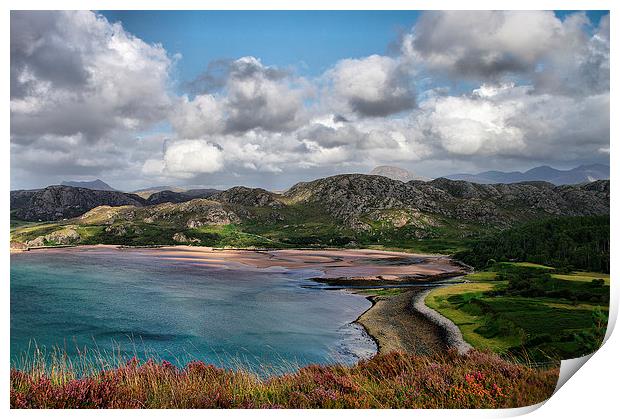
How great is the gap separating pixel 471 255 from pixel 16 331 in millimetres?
8020

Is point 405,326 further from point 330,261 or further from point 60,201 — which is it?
point 60,201

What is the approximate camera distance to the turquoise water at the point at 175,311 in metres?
5.48

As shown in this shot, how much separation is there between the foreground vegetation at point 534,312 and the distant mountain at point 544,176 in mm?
1728

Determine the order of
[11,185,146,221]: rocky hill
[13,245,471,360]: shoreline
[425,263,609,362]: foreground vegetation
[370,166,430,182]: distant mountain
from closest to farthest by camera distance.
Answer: [425,263,609,362]: foreground vegetation
[11,185,146,221]: rocky hill
[13,245,471,360]: shoreline
[370,166,430,182]: distant mountain

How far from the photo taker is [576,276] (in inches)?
213

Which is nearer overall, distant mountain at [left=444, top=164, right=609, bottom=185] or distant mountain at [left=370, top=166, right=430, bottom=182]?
distant mountain at [left=444, top=164, right=609, bottom=185]

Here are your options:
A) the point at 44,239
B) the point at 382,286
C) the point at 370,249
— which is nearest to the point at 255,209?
the point at 370,249

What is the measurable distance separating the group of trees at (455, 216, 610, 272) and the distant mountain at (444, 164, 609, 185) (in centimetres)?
73

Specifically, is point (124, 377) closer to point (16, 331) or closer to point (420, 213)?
point (16, 331)

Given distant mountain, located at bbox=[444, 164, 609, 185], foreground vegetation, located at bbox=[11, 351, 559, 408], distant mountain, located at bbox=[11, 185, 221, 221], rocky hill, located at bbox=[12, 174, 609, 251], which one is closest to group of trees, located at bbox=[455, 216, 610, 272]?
rocky hill, located at bbox=[12, 174, 609, 251]

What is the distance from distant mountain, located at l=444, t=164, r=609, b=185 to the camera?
5.89 m

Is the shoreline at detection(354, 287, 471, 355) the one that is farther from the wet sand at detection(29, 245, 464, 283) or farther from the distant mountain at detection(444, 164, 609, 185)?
the distant mountain at detection(444, 164, 609, 185)
